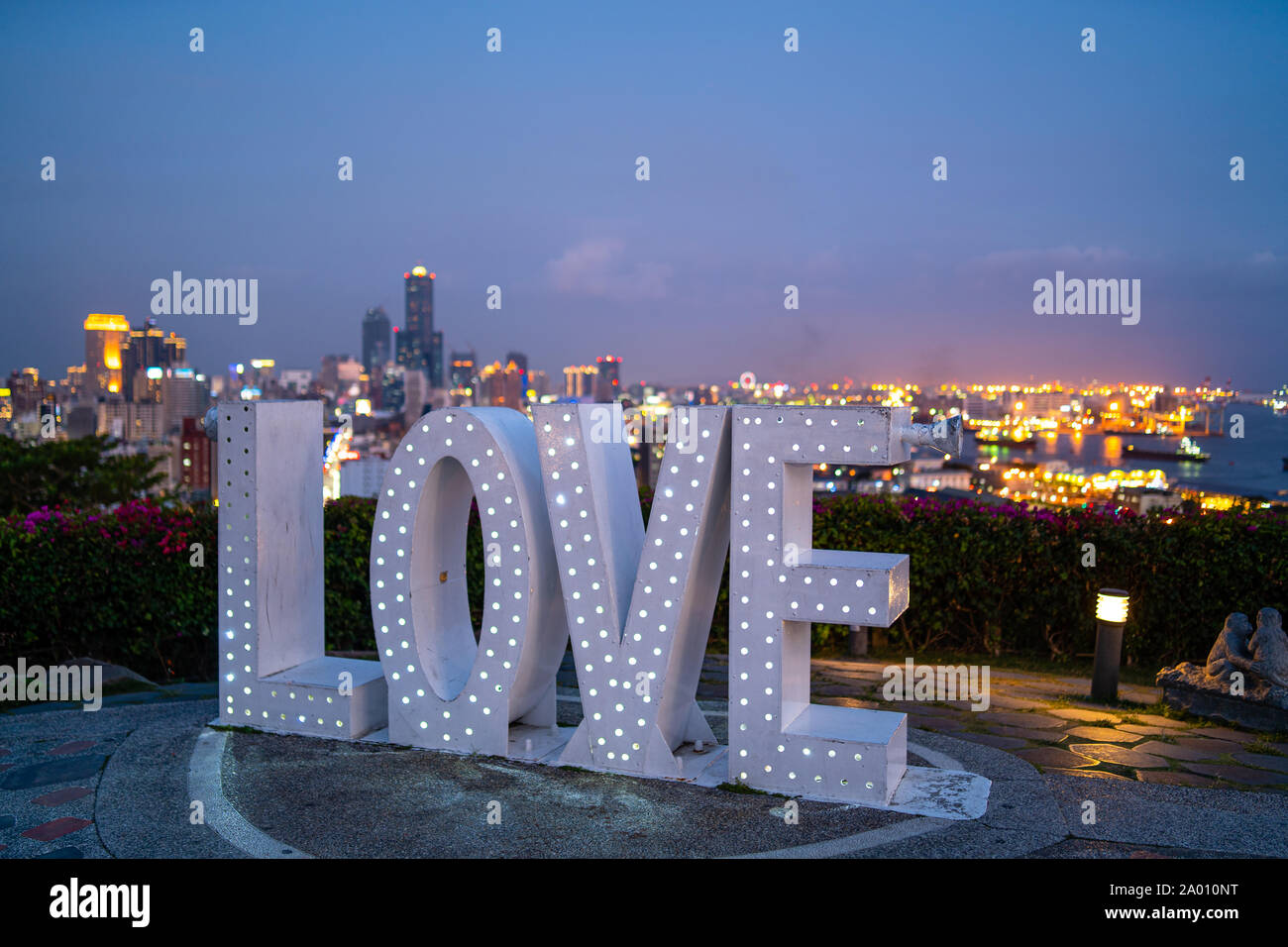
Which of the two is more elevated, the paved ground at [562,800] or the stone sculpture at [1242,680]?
the stone sculpture at [1242,680]

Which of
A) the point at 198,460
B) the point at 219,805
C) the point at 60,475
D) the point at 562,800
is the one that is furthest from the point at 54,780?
the point at 198,460

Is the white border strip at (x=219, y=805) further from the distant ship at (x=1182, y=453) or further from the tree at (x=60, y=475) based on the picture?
the distant ship at (x=1182, y=453)

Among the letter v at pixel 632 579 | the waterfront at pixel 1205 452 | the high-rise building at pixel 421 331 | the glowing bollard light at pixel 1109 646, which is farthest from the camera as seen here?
the high-rise building at pixel 421 331

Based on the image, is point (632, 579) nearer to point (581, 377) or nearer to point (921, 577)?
point (921, 577)

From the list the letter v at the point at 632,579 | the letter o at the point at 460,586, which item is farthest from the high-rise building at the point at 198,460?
the letter v at the point at 632,579

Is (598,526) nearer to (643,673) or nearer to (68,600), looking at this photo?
(643,673)

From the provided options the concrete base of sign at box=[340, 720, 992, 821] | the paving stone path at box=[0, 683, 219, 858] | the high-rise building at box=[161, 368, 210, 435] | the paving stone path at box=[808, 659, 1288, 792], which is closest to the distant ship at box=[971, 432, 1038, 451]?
the paving stone path at box=[808, 659, 1288, 792]
